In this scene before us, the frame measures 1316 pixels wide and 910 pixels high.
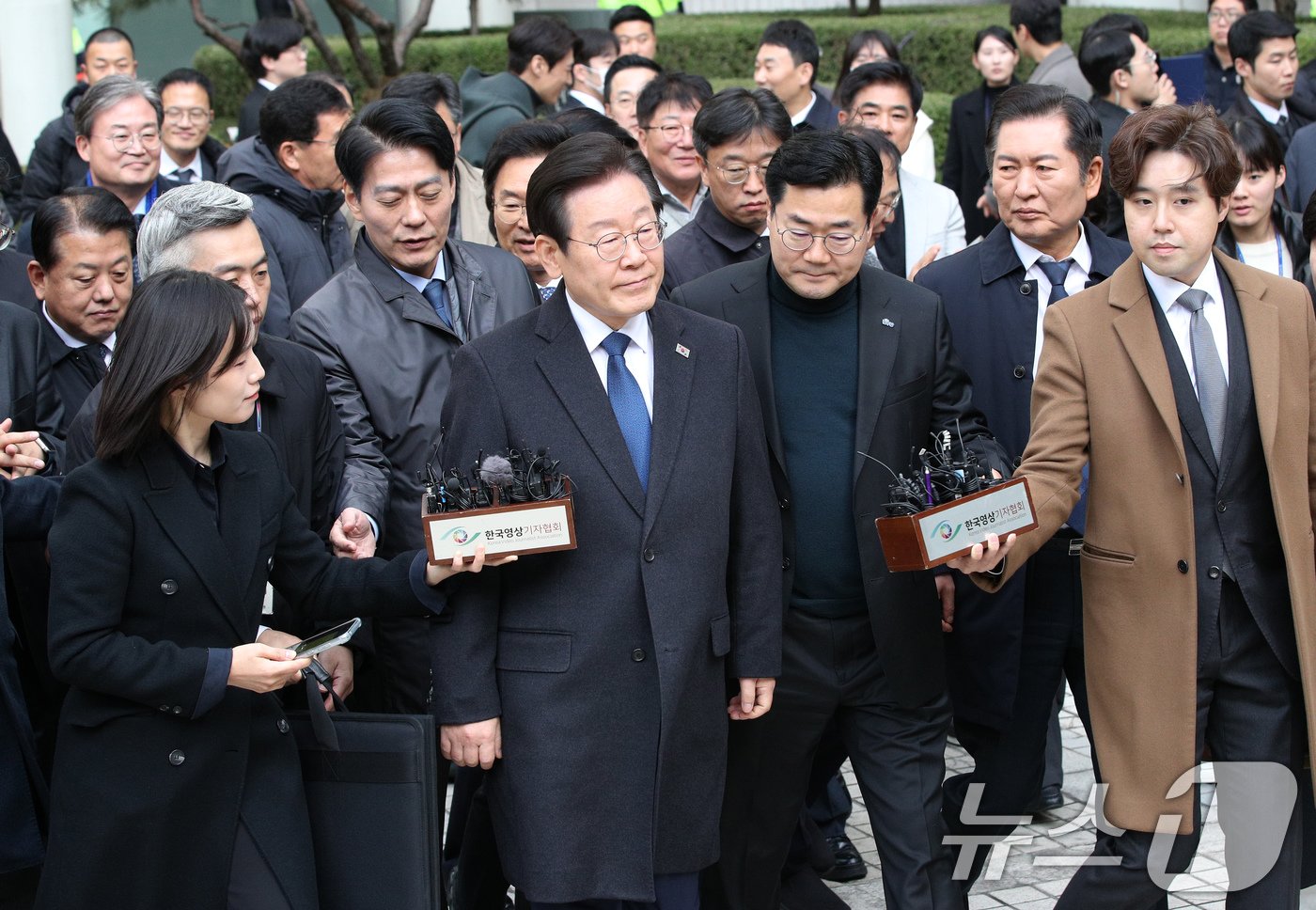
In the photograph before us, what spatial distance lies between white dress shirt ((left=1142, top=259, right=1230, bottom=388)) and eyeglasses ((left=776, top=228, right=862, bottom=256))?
31.0 inches

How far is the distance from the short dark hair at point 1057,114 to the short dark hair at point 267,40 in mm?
6059

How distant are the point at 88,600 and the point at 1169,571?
258cm

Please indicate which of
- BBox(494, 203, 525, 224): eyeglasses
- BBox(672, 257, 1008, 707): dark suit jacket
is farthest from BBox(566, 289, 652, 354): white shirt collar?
BBox(494, 203, 525, 224): eyeglasses

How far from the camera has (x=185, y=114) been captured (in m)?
8.62

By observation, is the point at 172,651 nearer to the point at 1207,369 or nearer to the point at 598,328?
the point at 598,328

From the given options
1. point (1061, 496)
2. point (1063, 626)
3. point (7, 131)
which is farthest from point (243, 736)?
point (7, 131)

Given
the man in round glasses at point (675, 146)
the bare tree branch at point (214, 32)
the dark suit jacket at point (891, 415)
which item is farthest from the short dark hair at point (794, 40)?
the bare tree branch at point (214, 32)

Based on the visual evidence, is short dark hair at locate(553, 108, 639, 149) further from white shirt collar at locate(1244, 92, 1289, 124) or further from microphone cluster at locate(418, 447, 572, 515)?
white shirt collar at locate(1244, 92, 1289, 124)

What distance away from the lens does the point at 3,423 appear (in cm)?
395

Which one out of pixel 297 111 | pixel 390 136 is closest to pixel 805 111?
pixel 297 111

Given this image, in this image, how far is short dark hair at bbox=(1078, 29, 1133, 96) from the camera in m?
7.94

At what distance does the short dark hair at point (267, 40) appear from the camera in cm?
980

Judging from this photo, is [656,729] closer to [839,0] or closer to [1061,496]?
[1061,496]

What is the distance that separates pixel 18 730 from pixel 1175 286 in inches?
124
